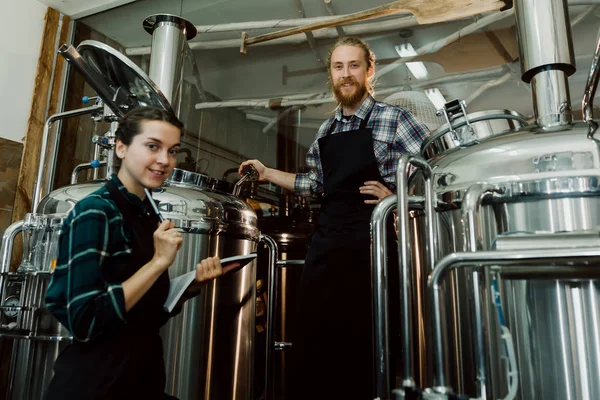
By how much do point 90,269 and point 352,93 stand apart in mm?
1367

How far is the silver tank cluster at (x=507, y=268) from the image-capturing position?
0.97 m

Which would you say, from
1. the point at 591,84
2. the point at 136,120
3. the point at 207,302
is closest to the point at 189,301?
the point at 207,302

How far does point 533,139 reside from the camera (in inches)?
50.1

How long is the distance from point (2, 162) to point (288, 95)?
2.66m

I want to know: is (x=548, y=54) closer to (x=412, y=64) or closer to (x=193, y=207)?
(x=193, y=207)

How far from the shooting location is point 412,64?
4160mm

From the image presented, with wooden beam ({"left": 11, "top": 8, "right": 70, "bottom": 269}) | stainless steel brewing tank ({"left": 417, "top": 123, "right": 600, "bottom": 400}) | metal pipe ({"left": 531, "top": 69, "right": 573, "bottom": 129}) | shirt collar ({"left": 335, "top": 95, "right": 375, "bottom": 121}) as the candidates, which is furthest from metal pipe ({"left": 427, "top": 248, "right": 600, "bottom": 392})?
wooden beam ({"left": 11, "top": 8, "right": 70, "bottom": 269})

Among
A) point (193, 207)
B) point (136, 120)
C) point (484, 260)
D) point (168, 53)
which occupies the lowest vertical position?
point (484, 260)

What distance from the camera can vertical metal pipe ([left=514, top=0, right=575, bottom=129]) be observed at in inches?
58.6

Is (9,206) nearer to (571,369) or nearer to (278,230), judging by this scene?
(278,230)

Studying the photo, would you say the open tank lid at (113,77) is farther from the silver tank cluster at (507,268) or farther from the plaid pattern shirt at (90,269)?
the silver tank cluster at (507,268)

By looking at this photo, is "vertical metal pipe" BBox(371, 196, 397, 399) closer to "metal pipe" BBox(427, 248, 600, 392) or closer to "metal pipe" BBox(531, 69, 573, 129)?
"metal pipe" BBox(427, 248, 600, 392)

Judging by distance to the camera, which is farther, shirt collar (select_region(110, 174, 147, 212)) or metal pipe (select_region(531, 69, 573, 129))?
metal pipe (select_region(531, 69, 573, 129))

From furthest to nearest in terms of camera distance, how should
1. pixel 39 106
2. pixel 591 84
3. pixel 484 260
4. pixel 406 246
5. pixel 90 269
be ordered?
pixel 39 106 < pixel 591 84 < pixel 406 246 < pixel 90 269 < pixel 484 260
